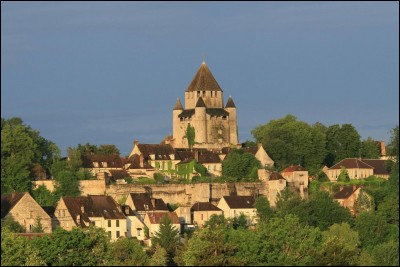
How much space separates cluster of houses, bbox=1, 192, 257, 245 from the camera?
96438mm

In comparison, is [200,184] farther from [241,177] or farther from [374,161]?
[374,161]

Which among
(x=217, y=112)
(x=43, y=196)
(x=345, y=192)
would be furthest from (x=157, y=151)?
(x=345, y=192)

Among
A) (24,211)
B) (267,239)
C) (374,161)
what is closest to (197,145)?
(374,161)

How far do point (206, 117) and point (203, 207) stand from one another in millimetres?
12958

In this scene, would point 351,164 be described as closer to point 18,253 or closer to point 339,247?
point 339,247

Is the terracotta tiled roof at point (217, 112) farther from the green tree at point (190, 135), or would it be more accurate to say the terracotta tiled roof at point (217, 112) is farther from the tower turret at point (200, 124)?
the green tree at point (190, 135)

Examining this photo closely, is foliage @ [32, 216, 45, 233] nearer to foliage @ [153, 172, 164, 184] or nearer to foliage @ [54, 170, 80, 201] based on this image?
foliage @ [54, 170, 80, 201]

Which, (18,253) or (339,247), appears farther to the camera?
(339,247)

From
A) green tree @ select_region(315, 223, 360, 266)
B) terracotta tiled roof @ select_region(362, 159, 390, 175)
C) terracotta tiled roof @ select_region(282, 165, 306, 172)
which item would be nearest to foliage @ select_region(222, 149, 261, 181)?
terracotta tiled roof @ select_region(282, 165, 306, 172)

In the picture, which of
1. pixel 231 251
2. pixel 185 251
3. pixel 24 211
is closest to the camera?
pixel 231 251

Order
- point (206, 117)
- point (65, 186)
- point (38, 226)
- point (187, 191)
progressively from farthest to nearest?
point (206, 117) < point (187, 191) < point (65, 186) < point (38, 226)

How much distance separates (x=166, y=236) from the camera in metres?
94.0

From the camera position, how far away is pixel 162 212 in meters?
101

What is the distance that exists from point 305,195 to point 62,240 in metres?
28.9
